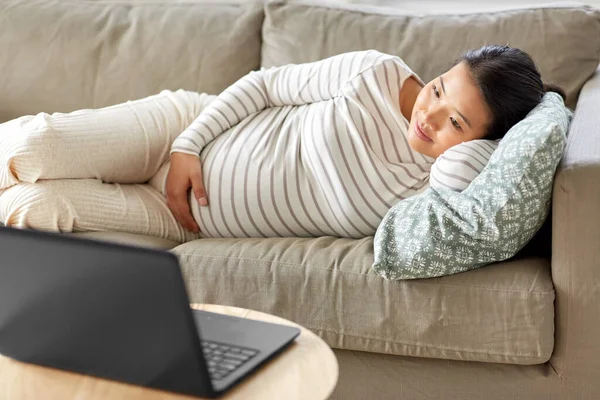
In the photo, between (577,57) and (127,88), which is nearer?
(577,57)

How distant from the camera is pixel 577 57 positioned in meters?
2.11

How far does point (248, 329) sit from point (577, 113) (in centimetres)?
102

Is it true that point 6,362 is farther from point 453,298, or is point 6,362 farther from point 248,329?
point 453,298

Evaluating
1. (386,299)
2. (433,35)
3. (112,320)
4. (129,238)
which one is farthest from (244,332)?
(433,35)

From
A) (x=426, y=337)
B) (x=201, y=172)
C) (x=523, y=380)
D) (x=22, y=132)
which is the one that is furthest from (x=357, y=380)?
(x=22, y=132)

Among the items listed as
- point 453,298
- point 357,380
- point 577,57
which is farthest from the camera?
point 577,57

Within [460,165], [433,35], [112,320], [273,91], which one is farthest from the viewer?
[433,35]

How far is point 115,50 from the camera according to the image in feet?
7.82

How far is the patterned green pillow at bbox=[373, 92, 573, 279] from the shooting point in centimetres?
154

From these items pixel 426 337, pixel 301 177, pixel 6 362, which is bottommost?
pixel 426 337

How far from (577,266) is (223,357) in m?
0.74

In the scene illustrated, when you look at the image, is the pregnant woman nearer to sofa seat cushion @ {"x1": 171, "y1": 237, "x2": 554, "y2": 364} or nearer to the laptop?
sofa seat cushion @ {"x1": 171, "y1": 237, "x2": 554, "y2": 364}

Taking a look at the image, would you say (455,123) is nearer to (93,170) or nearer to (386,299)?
(386,299)

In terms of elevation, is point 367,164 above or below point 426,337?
above
